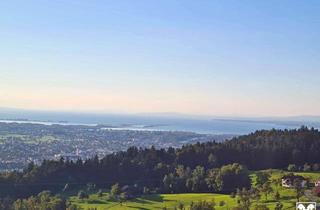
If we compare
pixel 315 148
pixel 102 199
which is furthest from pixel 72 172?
pixel 315 148

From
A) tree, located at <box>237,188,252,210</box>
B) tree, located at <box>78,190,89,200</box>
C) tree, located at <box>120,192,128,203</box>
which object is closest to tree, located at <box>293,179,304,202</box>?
tree, located at <box>237,188,252,210</box>

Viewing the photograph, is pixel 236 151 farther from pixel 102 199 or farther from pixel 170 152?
pixel 102 199

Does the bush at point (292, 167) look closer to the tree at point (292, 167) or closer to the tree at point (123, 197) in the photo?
the tree at point (292, 167)

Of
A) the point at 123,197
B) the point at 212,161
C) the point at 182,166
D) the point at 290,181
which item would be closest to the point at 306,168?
the point at 212,161

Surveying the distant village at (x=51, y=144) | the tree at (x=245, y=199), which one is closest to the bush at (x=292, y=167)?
the tree at (x=245, y=199)

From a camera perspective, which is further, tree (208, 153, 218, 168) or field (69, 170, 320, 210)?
tree (208, 153, 218, 168)

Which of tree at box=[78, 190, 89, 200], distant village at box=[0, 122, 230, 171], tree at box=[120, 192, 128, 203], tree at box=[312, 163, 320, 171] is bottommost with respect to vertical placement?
tree at box=[78, 190, 89, 200]

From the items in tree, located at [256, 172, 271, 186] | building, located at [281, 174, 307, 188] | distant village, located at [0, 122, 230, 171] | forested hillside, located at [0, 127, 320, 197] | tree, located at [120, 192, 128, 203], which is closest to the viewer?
building, located at [281, 174, 307, 188]

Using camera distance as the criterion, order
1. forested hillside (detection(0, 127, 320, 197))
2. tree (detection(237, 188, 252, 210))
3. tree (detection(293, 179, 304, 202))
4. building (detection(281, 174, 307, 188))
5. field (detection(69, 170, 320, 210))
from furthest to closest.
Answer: forested hillside (detection(0, 127, 320, 197))
building (detection(281, 174, 307, 188))
field (detection(69, 170, 320, 210))
tree (detection(293, 179, 304, 202))
tree (detection(237, 188, 252, 210))

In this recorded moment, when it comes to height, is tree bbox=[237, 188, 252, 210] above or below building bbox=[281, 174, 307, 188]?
below

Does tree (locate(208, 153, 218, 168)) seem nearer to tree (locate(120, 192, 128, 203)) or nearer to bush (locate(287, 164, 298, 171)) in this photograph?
bush (locate(287, 164, 298, 171))

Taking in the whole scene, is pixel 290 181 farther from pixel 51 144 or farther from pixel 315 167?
pixel 51 144

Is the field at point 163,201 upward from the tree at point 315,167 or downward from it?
downward
